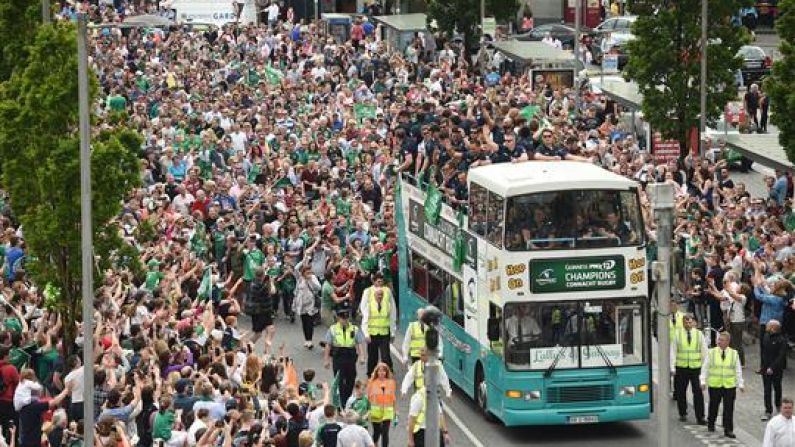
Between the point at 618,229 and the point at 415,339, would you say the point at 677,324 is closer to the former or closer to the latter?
the point at 618,229

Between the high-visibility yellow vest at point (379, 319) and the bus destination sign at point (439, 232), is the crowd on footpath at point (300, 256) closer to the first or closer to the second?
the high-visibility yellow vest at point (379, 319)

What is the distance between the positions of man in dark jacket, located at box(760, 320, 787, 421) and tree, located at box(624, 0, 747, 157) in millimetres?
16127

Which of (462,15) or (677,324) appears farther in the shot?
(462,15)

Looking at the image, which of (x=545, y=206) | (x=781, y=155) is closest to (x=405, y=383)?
(x=545, y=206)

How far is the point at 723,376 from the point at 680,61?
59.3 ft

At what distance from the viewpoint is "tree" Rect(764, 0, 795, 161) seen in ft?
128

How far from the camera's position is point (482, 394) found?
30.2 m

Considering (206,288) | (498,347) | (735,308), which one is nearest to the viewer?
(498,347)

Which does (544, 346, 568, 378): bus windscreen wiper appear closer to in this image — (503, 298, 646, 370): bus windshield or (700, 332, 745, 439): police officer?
(503, 298, 646, 370): bus windshield

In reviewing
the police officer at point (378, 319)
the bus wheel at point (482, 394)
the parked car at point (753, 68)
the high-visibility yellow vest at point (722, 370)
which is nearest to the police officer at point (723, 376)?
the high-visibility yellow vest at point (722, 370)

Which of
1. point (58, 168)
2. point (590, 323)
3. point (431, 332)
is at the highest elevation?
point (58, 168)

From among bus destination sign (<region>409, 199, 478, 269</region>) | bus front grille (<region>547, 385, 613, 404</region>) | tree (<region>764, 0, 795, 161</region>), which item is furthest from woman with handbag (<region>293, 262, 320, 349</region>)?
tree (<region>764, 0, 795, 161</region>)

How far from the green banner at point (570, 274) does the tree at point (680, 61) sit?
17.8m

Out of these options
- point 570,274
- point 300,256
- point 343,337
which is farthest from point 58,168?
point 300,256
